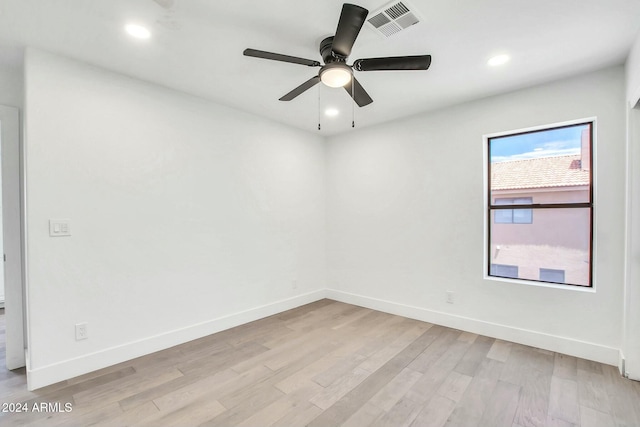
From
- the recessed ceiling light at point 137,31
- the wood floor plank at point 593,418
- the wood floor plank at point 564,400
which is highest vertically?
the recessed ceiling light at point 137,31

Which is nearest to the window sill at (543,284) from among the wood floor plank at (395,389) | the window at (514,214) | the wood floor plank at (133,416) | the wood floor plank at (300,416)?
the window at (514,214)

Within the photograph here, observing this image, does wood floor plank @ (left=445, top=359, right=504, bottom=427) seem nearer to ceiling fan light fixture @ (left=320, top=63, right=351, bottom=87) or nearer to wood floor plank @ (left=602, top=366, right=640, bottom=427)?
wood floor plank @ (left=602, top=366, right=640, bottom=427)

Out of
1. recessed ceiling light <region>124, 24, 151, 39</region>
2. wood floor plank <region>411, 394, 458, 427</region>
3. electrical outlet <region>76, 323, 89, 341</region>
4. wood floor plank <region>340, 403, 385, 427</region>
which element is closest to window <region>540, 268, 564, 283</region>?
wood floor plank <region>411, 394, 458, 427</region>

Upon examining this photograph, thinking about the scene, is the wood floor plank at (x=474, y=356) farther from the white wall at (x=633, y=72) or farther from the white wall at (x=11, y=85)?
the white wall at (x=11, y=85)

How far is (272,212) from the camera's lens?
13.0ft

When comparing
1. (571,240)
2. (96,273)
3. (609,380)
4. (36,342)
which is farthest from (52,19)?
(609,380)

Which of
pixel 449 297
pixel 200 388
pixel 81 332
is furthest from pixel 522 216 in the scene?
pixel 81 332

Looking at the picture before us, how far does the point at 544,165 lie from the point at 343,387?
2913 millimetres

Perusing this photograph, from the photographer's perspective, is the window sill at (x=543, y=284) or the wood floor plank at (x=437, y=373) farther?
the window sill at (x=543, y=284)

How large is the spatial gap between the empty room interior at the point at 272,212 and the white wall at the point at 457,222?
0.02 m

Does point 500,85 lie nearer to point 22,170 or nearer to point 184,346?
point 184,346

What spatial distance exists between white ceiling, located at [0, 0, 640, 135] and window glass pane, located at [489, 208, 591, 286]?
1352 millimetres

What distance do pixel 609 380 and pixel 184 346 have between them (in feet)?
12.3

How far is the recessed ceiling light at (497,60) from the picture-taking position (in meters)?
2.40
